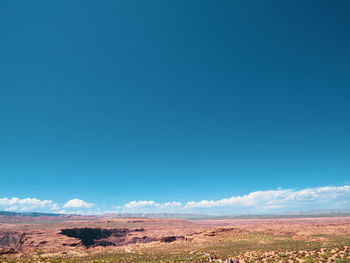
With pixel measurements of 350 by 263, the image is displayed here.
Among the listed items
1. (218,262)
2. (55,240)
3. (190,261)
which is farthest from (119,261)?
(55,240)

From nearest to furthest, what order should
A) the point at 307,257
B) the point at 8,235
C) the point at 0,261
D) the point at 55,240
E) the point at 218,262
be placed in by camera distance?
the point at 307,257, the point at 218,262, the point at 0,261, the point at 55,240, the point at 8,235

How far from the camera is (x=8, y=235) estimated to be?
271 ft

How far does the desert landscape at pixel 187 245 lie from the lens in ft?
108

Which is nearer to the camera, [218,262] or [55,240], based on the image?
[218,262]

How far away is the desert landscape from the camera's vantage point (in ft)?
108

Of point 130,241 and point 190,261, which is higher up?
point 190,261

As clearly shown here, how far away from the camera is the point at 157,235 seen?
83562 millimetres

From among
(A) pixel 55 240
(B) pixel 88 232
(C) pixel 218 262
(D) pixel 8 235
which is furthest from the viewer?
(B) pixel 88 232

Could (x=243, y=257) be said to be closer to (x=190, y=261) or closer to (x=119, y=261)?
(x=190, y=261)

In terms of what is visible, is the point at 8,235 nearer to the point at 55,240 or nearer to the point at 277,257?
the point at 55,240

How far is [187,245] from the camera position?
54.2m

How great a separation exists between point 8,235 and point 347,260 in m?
108

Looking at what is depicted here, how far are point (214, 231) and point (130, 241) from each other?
35178 mm

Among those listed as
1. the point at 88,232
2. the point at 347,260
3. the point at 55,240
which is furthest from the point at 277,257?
the point at 88,232
